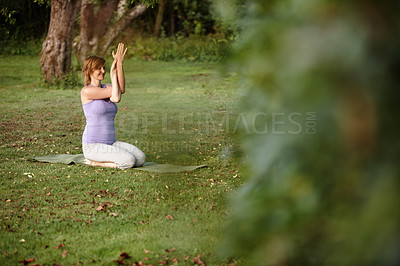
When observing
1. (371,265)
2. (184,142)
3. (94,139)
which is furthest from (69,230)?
(184,142)

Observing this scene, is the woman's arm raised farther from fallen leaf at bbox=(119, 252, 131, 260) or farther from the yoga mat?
fallen leaf at bbox=(119, 252, 131, 260)

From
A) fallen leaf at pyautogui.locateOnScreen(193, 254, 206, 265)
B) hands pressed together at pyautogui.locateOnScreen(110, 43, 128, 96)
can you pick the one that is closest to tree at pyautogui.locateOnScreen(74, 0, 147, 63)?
hands pressed together at pyautogui.locateOnScreen(110, 43, 128, 96)

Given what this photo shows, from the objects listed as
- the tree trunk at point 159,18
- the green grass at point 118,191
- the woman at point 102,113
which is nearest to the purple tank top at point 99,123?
the woman at point 102,113

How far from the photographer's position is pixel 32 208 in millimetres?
4480

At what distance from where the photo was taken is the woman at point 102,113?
5992mm

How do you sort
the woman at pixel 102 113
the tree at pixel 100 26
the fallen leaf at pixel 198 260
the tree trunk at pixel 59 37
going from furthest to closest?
the tree at pixel 100 26 < the tree trunk at pixel 59 37 < the woman at pixel 102 113 < the fallen leaf at pixel 198 260

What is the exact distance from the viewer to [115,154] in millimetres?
5891

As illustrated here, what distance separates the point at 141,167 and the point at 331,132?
15.1 feet

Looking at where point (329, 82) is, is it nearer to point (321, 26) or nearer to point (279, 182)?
point (321, 26)

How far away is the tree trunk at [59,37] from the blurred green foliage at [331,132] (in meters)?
11.0

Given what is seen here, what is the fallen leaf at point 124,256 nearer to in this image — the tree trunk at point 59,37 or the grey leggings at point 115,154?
the grey leggings at point 115,154

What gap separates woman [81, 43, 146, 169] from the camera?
5.99 meters

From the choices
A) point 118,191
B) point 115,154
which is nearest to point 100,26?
point 115,154

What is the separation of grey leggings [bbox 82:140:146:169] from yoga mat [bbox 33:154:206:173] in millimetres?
101
